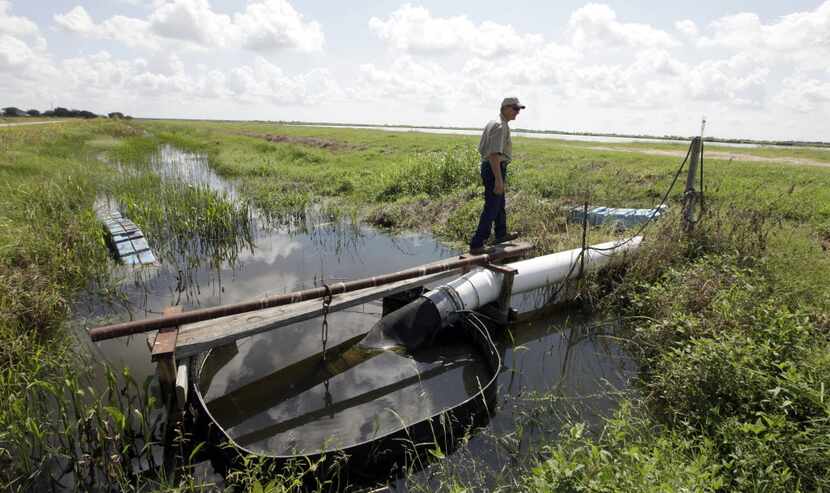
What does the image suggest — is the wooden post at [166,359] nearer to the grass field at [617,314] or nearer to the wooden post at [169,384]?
the wooden post at [169,384]

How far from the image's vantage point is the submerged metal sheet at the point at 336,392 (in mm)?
3804

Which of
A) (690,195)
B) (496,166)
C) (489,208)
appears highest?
(496,166)

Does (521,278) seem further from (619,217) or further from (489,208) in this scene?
(619,217)

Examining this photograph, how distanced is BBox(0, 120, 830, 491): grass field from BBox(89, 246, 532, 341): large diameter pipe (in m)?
0.44

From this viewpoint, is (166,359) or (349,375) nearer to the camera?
(166,359)

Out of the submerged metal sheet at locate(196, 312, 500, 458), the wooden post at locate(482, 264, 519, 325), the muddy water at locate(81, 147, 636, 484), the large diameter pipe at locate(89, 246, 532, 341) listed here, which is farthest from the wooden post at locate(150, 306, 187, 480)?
the wooden post at locate(482, 264, 519, 325)

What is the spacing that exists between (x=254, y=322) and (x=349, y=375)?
1.20 m

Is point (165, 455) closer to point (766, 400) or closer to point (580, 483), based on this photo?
point (580, 483)

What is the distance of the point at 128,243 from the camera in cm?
783

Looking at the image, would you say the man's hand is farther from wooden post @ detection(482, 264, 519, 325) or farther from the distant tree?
the distant tree

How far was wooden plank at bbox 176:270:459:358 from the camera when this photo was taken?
398 centimetres

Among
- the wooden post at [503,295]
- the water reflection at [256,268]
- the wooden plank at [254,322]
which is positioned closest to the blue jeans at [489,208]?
the wooden post at [503,295]

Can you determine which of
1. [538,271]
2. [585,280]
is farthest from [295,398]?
[585,280]

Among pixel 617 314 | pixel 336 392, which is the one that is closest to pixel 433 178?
pixel 617 314
